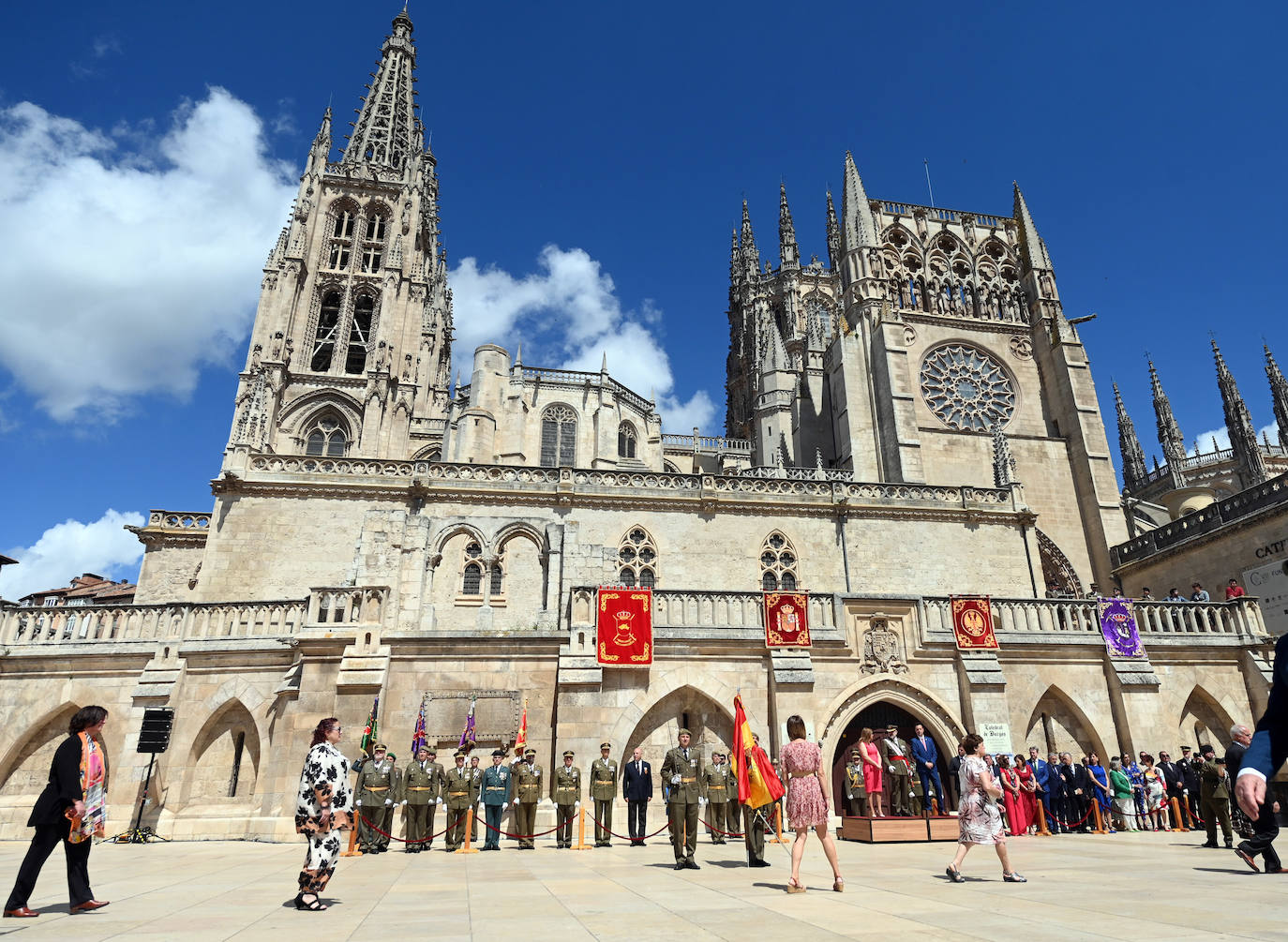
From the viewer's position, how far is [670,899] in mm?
6715

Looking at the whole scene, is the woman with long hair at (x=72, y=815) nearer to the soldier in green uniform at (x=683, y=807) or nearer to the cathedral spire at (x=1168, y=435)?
the soldier in green uniform at (x=683, y=807)

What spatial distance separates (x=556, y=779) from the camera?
12555 millimetres

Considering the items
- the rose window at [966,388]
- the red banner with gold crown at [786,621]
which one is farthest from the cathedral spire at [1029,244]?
the red banner with gold crown at [786,621]

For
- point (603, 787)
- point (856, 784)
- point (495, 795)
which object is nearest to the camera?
point (495, 795)

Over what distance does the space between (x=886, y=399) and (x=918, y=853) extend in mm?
24787

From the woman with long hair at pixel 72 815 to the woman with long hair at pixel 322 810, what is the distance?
1645 millimetres

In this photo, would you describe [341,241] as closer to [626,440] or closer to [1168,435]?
[626,440]

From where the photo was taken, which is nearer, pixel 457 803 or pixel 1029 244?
pixel 457 803

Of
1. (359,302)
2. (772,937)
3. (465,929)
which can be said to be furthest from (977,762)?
(359,302)

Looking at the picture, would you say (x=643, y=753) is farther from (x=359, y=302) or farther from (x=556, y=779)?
(x=359, y=302)

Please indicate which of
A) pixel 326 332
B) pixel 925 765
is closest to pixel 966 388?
pixel 925 765

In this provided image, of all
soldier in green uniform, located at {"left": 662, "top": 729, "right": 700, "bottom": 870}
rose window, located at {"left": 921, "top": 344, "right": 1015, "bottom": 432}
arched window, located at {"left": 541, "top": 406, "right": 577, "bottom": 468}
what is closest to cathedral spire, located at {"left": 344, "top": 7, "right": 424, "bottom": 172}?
arched window, located at {"left": 541, "top": 406, "right": 577, "bottom": 468}

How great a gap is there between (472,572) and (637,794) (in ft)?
31.8

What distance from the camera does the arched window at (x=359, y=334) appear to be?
45.2 m
